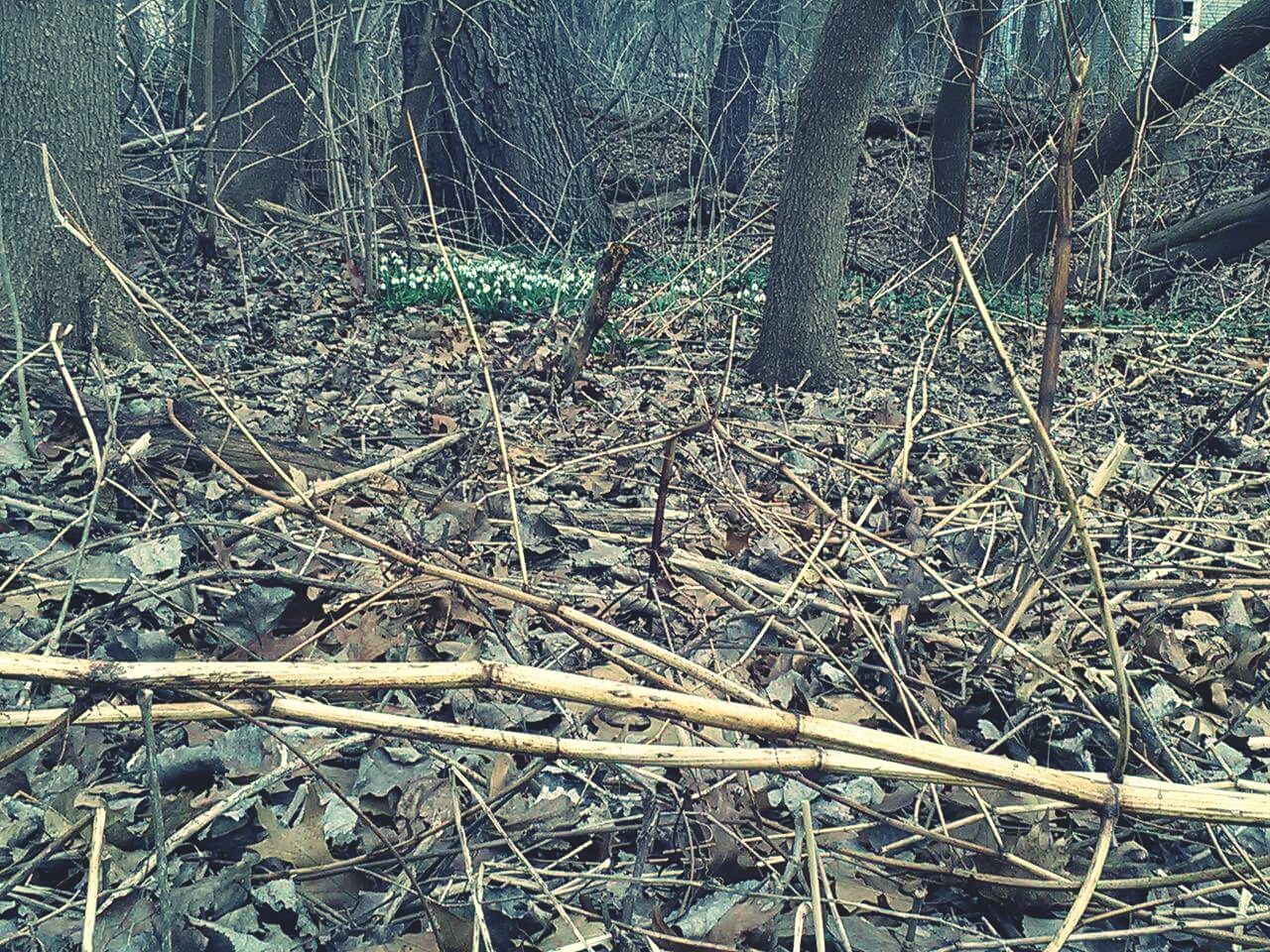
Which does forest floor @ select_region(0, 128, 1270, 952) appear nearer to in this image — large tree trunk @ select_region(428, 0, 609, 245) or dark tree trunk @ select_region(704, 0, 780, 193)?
large tree trunk @ select_region(428, 0, 609, 245)

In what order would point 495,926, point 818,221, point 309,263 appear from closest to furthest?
point 495,926, point 818,221, point 309,263

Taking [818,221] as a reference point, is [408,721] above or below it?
below

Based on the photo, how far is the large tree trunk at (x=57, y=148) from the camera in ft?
15.1

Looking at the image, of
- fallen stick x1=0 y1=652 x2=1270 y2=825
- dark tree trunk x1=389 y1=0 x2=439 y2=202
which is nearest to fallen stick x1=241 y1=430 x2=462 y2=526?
fallen stick x1=0 y1=652 x2=1270 y2=825

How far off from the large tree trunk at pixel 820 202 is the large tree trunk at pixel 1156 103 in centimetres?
207

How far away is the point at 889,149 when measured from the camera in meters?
10.0

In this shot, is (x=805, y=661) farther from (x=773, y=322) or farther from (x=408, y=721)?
(x=773, y=322)

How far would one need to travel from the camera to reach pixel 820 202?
217 inches

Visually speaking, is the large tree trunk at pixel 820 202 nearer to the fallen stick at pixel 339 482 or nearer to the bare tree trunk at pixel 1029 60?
the bare tree trunk at pixel 1029 60

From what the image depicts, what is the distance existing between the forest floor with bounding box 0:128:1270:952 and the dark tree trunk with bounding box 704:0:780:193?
674 centimetres

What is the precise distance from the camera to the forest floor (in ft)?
5.32

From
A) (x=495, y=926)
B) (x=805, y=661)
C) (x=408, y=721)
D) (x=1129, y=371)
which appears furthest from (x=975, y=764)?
(x=1129, y=371)

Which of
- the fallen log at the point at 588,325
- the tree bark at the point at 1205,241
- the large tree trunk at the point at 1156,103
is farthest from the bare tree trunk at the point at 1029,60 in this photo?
the fallen log at the point at 588,325

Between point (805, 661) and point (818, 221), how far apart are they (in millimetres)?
3718
